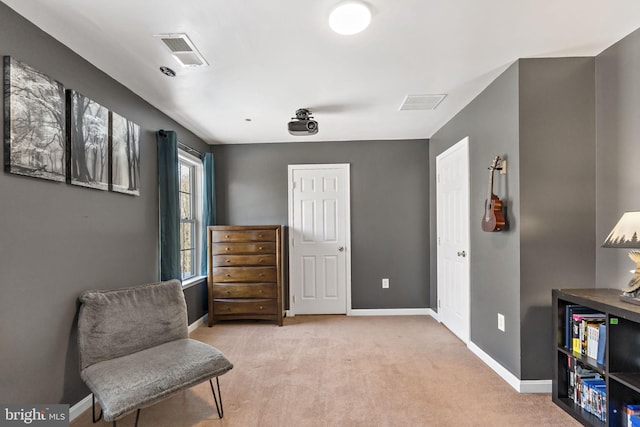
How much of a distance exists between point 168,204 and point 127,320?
4.23 ft

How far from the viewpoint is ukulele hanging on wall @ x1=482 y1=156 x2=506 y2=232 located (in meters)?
2.58

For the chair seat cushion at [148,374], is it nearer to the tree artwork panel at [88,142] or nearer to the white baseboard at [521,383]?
the tree artwork panel at [88,142]

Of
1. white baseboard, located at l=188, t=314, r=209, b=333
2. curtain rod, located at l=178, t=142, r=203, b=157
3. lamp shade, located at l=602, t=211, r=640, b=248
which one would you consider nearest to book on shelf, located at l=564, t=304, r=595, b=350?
lamp shade, located at l=602, t=211, r=640, b=248

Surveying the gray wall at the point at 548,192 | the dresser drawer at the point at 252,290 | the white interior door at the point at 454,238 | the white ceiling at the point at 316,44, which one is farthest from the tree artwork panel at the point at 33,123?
the white interior door at the point at 454,238

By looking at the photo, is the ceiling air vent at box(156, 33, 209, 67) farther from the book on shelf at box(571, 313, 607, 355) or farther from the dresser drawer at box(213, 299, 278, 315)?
the book on shelf at box(571, 313, 607, 355)

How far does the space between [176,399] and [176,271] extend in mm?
1219

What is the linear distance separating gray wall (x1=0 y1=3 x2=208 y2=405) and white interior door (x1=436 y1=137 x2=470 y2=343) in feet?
10.1

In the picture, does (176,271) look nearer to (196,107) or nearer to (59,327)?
(59,327)

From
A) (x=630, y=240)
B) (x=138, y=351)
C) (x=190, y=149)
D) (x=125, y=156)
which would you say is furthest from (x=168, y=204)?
(x=630, y=240)

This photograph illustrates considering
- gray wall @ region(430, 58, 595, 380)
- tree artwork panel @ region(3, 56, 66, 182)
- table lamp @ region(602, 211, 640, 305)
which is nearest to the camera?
tree artwork panel @ region(3, 56, 66, 182)

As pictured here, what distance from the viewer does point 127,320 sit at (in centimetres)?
227

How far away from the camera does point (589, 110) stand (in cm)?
241

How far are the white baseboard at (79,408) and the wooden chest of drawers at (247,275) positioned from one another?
6.00ft

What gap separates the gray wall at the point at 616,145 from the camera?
211 centimetres
